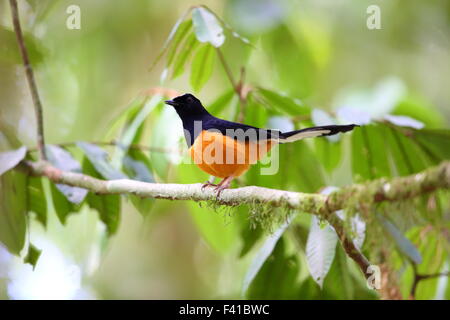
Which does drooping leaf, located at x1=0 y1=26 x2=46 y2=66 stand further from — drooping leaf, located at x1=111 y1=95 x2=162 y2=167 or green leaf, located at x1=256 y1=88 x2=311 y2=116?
green leaf, located at x1=256 y1=88 x2=311 y2=116

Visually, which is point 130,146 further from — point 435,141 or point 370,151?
point 435,141

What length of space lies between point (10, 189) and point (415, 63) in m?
6.49

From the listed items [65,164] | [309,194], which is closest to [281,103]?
[65,164]

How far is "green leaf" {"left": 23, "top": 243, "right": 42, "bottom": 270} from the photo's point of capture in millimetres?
3189

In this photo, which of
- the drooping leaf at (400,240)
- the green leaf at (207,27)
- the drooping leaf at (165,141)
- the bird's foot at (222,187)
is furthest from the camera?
the drooping leaf at (165,141)

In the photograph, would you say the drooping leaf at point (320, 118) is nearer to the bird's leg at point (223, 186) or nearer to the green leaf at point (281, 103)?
the green leaf at point (281, 103)

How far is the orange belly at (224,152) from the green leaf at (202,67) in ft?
1.08

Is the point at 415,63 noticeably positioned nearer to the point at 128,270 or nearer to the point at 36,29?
the point at 128,270

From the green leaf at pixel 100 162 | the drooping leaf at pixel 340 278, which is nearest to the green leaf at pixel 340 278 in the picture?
the drooping leaf at pixel 340 278

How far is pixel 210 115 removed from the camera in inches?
126

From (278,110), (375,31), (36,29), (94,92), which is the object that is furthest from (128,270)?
(375,31)

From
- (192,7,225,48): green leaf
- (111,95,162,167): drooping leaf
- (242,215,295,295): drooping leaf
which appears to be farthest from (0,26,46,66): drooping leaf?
(242,215,295,295): drooping leaf

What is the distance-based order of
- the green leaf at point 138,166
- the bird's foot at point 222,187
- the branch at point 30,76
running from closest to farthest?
1. the bird's foot at point 222,187
2. the branch at point 30,76
3. the green leaf at point 138,166

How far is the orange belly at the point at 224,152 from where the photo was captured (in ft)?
9.63
